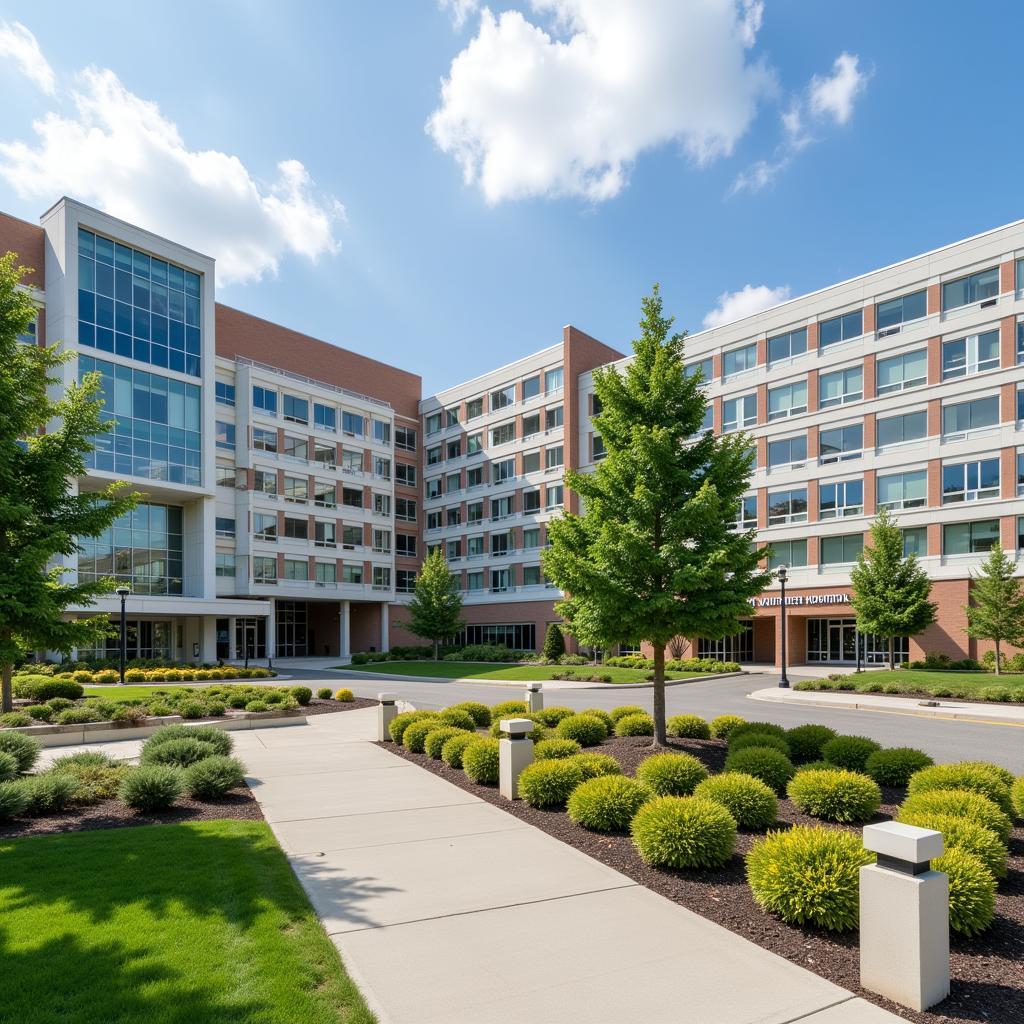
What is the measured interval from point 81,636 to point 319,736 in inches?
205

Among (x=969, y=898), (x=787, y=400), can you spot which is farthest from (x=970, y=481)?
(x=969, y=898)

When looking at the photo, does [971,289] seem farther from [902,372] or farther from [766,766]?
[766,766]

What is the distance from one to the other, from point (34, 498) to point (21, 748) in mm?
4183

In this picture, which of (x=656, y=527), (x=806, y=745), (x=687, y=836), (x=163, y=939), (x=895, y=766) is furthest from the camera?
(x=656, y=527)

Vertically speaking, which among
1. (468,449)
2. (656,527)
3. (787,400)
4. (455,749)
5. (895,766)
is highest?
(787,400)

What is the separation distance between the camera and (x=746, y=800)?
770 centimetres

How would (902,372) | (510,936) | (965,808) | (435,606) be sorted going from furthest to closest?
(435,606), (902,372), (965,808), (510,936)

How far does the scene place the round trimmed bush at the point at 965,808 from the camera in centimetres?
675

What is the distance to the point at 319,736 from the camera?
15.5 meters

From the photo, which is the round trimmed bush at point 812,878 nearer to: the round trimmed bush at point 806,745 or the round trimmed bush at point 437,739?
the round trimmed bush at point 806,745

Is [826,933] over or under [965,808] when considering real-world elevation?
under

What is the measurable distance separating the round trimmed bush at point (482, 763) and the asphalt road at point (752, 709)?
25.5 feet

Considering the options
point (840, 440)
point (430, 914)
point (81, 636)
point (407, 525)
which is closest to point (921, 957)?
point (430, 914)

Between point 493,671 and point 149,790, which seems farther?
point 493,671
